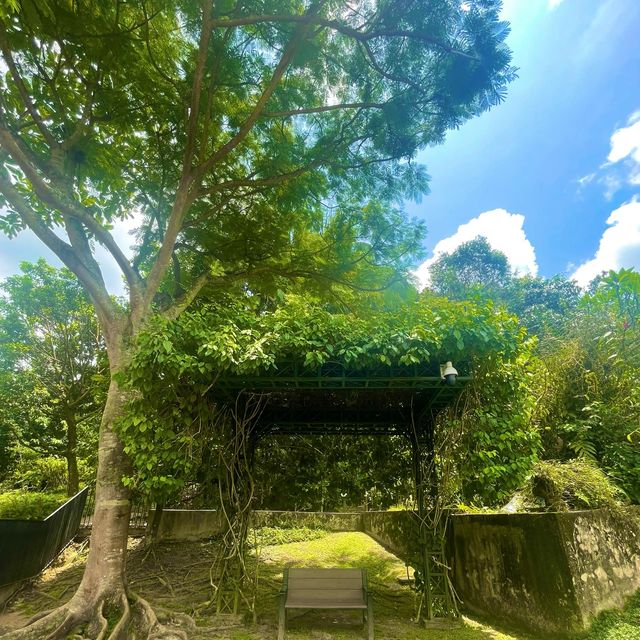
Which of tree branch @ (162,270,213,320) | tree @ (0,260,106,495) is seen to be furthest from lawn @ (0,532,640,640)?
tree branch @ (162,270,213,320)

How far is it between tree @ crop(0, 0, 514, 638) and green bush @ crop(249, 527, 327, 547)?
19.8 ft

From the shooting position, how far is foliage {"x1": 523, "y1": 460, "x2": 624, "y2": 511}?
451 cm

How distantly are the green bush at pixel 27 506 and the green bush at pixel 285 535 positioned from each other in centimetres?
465

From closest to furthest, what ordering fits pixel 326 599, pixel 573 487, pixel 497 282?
pixel 326 599
pixel 573 487
pixel 497 282

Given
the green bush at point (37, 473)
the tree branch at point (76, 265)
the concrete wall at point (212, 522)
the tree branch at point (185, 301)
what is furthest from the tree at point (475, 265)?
the tree branch at point (76, 265)

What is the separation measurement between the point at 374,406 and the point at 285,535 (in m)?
6.27

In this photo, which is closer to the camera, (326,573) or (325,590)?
(325,590)

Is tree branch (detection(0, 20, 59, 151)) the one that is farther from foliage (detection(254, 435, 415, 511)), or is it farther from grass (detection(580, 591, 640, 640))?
grass (detection(580, 591, 640, 640))

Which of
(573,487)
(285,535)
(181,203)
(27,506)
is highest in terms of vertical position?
(181,203)

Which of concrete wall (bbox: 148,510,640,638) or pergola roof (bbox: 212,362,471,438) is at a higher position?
pergola roof (bbox: 212,362,471,438)

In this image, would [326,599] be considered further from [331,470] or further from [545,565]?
[331,470]

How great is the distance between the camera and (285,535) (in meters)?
9.98

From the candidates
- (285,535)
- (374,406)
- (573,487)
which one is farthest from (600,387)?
(285,535)

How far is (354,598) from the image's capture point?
4.12m
